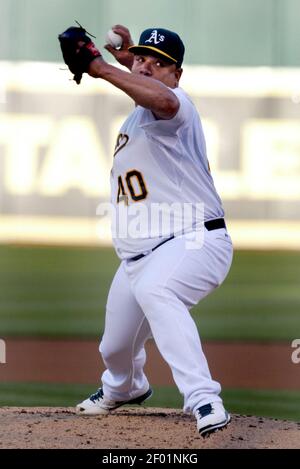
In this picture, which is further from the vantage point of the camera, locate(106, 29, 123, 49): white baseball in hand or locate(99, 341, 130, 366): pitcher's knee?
locate(106, 29, 123, 49): white baseball in hand

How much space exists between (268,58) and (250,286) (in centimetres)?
214

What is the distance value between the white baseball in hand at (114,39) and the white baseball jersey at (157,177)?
1.37 ft

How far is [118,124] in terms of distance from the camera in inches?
324

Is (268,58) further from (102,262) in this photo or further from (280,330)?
(280,330)

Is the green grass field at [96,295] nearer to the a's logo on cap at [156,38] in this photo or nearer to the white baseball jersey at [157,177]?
the white baseball jersey at [157,177]

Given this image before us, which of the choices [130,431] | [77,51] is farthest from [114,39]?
[130,431]

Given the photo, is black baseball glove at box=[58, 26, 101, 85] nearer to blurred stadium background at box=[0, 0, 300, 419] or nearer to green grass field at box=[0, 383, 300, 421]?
green grass field at box=[0, 383, 300, 421]

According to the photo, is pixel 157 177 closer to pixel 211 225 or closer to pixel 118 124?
pixel 211 225

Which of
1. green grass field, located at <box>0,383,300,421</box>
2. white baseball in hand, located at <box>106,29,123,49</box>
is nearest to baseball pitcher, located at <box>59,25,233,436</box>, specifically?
white baseball in hand, located at <box>106,29,123,49</box>

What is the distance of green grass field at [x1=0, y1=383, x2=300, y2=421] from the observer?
386 cm

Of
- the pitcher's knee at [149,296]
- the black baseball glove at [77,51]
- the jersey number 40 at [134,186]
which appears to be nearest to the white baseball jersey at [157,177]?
the jersey number 40 at [134,186]

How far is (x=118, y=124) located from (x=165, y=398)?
14.7 feet

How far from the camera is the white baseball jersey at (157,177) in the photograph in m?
2.77

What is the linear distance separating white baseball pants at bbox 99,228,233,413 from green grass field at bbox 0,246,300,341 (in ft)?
9.76
